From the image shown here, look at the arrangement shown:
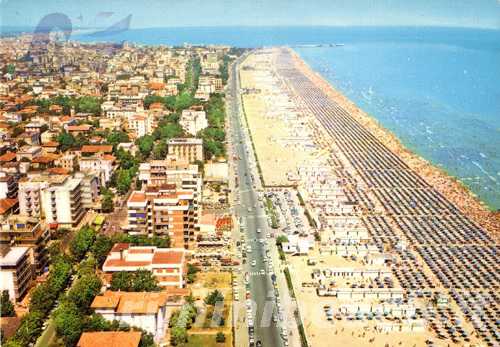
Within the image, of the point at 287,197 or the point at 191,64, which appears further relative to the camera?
the point at 191,64

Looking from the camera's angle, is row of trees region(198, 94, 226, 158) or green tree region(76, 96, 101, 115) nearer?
row of trees region(198, 94, 226, 158)

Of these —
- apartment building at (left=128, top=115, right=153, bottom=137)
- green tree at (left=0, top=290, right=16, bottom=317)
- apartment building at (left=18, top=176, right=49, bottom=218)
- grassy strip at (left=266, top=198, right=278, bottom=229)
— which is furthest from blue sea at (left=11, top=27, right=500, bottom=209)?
green tree at (left=0, top=290, right=16, bottom=317)

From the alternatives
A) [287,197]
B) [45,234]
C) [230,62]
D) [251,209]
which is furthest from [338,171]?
[230,62]

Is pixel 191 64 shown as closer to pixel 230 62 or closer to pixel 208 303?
pixel 230 62

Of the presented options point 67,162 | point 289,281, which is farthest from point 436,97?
point 289,281

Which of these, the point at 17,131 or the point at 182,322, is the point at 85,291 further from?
the point at 17,131

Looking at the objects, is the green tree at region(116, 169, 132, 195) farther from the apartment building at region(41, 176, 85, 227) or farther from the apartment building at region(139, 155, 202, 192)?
the apartment building at region(41, 176, 85, 227)
